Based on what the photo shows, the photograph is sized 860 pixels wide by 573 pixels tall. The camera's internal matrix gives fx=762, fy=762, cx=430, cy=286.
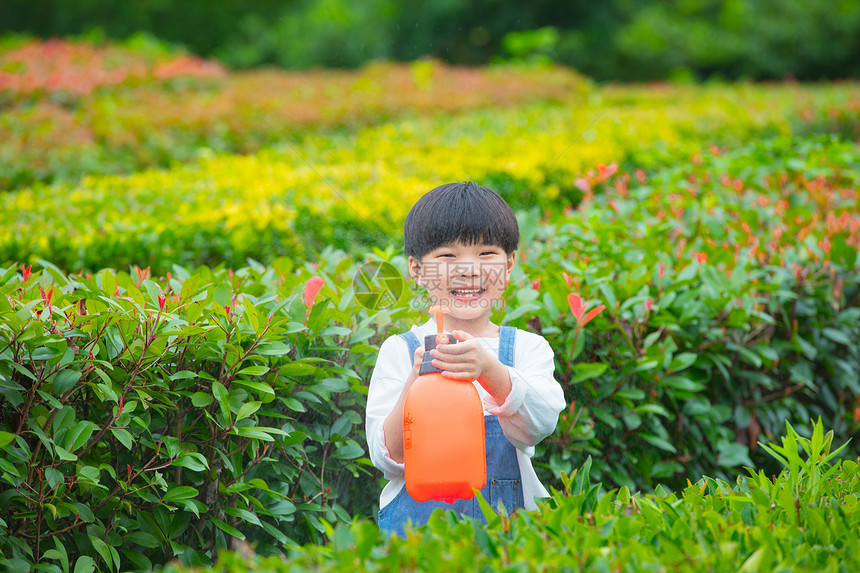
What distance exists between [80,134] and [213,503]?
20.5ft

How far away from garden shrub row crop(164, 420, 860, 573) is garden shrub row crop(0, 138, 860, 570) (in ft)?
0.11

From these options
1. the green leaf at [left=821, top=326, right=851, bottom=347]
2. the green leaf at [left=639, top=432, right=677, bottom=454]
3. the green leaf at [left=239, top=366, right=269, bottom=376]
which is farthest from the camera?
the green leaf at [left=821, top=326, right=851, bottom=347]

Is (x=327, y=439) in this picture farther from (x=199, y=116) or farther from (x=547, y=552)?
(x=199, y=116)

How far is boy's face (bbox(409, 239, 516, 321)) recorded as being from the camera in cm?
189

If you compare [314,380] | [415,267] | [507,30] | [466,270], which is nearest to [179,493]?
[314,380]

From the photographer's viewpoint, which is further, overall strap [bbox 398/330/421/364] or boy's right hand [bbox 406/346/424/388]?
overall strap [bbox 398/330/421/364]

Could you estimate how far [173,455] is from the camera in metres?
2.04

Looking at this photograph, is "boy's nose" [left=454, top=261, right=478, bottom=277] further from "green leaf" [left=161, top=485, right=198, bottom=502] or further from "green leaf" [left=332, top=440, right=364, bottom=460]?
"green leaf" [left=161, top=485, right=198, bottom=502]

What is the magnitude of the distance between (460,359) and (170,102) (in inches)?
363

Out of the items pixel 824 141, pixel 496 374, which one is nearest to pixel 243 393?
pixel 496 374

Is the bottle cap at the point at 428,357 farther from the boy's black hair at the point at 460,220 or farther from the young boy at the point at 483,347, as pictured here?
the boy's black hair at the point at 460,220

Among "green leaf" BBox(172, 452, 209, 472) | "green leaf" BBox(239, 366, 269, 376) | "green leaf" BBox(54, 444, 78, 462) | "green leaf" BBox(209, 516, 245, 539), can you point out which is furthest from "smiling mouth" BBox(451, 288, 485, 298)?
"green leaf" BBox(54, 444, 78, 462)

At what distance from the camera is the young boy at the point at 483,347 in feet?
6.03

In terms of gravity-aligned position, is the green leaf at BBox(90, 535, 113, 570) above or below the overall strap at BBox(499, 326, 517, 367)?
below
